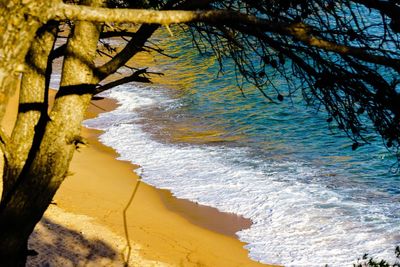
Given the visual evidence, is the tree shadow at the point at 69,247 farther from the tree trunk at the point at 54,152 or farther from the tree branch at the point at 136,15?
the tree branch at the point at 136,15

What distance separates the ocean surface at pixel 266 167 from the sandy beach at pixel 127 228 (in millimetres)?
440

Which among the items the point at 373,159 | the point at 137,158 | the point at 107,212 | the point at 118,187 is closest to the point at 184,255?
the point at 107,212

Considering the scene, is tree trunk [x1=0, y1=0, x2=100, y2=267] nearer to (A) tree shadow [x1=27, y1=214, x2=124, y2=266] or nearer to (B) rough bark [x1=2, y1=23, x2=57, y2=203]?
(B) rough bark [x1=2, y1=23, x2=57, y2=203]

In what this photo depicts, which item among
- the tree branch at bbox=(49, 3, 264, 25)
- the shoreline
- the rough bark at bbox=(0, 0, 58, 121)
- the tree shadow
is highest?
the tree branch at bbox=(49, 3, 264, 25)

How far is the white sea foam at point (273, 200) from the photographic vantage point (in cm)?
1145

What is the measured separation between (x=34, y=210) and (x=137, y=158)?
11380 mm

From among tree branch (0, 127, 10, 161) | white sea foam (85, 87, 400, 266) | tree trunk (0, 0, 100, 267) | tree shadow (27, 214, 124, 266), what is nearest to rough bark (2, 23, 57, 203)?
tree branch (0, 127, 10, 161)

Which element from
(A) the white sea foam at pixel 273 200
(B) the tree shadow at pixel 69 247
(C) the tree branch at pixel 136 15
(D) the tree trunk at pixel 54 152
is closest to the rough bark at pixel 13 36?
(C) the tree branch at pixel 136 15

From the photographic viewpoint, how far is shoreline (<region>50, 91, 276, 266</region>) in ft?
35.9

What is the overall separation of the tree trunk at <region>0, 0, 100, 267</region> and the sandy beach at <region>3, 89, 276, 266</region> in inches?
196

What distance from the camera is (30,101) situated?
4.91 meters

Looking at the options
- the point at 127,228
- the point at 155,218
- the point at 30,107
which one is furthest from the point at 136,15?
the point at 155,218

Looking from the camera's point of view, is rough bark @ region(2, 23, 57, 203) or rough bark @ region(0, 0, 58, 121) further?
rough bark @ region(2, 23, 57, 203)

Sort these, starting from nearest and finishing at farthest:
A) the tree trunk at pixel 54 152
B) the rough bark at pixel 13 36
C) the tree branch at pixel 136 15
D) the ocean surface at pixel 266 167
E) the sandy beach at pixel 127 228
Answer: the rough bark at pixel 13 36 → the tree branch at pixel 136 15 → the tree trunk at pixel 54 152 → the sandy beach at pixel 127 228 → the ocean surface at pixel 266 167
